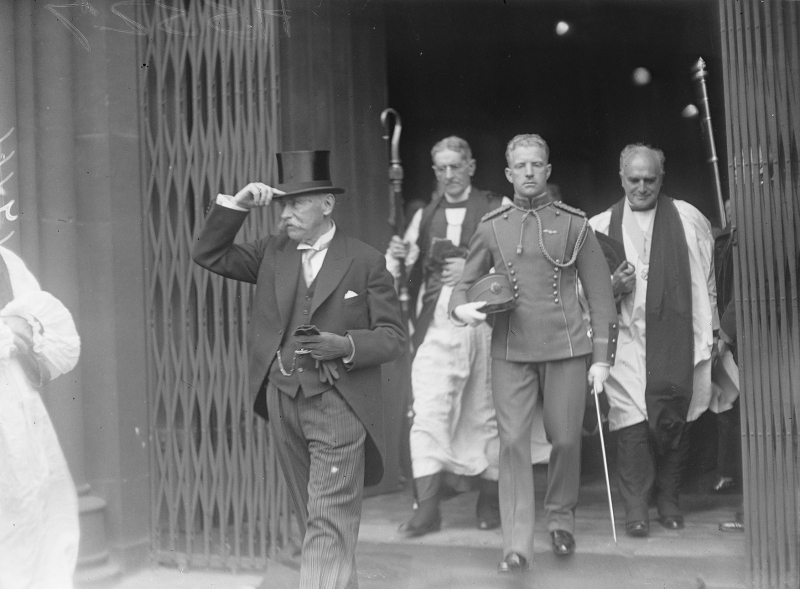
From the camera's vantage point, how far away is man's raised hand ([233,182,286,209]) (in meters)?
4.75

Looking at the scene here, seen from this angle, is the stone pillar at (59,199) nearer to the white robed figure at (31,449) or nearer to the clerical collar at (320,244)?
the white robed figure at (31,449)

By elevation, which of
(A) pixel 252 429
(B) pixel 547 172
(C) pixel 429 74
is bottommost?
(A) pixel 252 429

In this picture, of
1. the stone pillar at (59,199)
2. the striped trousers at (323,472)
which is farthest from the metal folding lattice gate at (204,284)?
the striped trousers at (323,472)

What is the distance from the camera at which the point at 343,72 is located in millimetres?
6754

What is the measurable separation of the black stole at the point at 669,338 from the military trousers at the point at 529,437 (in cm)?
67

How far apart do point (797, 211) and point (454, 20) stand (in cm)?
334

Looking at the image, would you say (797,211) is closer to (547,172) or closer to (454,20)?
(547,172)

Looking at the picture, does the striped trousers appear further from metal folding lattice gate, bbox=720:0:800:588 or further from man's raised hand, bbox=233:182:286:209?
metal folding lattice gate, bbox=720:0:800:588

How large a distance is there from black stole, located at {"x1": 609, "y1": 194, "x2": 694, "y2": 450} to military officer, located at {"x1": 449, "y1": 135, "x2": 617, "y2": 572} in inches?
23.7

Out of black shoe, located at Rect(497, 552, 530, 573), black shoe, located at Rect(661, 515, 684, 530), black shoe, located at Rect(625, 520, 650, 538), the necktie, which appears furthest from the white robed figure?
black shoe, located at Rect(661, 515, 684, 530)

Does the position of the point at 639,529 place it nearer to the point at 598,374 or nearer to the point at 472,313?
the point at 598,374

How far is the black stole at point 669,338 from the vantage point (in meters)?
5.71

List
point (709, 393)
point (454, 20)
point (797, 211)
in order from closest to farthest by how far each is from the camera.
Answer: point (797, 211)
point (709, 393)
point (454, 20)

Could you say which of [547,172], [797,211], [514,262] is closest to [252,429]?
[514,262]
